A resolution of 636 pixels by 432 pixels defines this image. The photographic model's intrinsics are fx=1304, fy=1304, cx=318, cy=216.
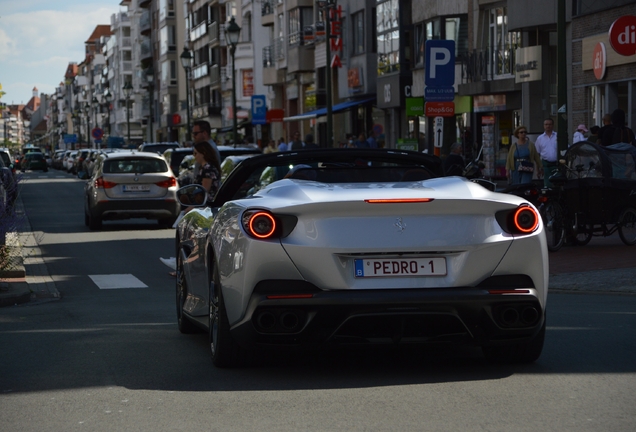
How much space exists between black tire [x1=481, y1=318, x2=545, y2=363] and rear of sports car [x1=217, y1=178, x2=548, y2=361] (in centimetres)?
39

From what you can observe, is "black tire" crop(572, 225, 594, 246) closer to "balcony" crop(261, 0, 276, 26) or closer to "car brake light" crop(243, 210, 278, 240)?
"car brake light" crop(243, 210, 278, 240)

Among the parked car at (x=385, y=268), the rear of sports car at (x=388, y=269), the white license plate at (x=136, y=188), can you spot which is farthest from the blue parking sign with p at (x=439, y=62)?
the rear of sports car at (x=388, y=269)

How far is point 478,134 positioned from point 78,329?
119ft

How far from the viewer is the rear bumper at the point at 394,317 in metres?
6.88

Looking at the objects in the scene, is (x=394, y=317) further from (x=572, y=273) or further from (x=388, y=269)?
(x=572, y=273)

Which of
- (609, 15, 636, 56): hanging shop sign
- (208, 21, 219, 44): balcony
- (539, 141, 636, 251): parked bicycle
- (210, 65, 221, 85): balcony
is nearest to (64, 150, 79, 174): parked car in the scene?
(210, 65, 221, 85): balcony

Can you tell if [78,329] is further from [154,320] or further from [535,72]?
[535,72]

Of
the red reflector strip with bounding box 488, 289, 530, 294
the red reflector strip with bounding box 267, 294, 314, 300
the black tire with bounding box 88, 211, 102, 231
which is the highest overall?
the red reflector strip with bounding box 267, 294, 314, 300

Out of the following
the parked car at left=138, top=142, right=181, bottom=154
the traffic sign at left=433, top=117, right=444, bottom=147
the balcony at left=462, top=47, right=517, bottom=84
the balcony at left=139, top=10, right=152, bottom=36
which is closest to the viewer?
the traffic sign at left=433, top=117, right=444, bottom=147

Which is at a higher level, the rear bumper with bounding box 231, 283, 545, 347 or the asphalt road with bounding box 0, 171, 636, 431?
the rear bumper with bounding box 231, 283, 545, 347

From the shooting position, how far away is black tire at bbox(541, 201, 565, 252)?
719 inches

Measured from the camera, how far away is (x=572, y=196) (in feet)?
61.1

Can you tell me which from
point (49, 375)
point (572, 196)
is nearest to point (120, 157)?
point (572, 196)

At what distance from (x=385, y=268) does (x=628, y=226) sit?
1245 centimetres
